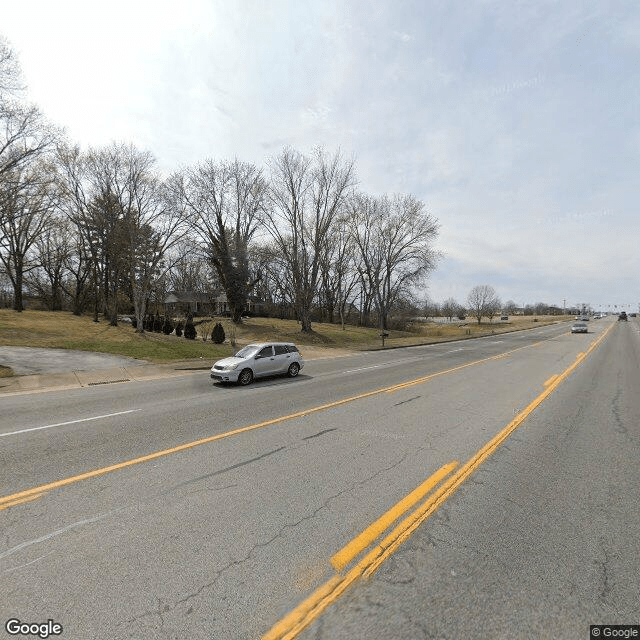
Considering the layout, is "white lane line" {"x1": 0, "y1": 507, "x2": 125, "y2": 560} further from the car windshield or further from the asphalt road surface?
the car windshield

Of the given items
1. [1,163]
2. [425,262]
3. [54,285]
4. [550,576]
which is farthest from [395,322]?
[550,576]

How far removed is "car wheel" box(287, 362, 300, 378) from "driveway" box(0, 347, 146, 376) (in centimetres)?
809

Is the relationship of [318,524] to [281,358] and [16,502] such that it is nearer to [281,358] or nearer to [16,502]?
[16,502]

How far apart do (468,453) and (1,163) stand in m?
28.4

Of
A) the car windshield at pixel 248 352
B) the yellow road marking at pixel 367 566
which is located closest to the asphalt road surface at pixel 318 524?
the yellow road marking at pixel 367 566

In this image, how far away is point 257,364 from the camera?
14.1 meters

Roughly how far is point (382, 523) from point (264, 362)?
36.0ft

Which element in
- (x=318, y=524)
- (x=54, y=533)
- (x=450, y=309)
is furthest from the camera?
(x=450, y=309)

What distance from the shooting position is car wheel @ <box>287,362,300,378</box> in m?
15.4

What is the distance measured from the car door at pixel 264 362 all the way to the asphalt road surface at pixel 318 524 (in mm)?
5730

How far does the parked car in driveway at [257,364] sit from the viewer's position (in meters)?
13.1
